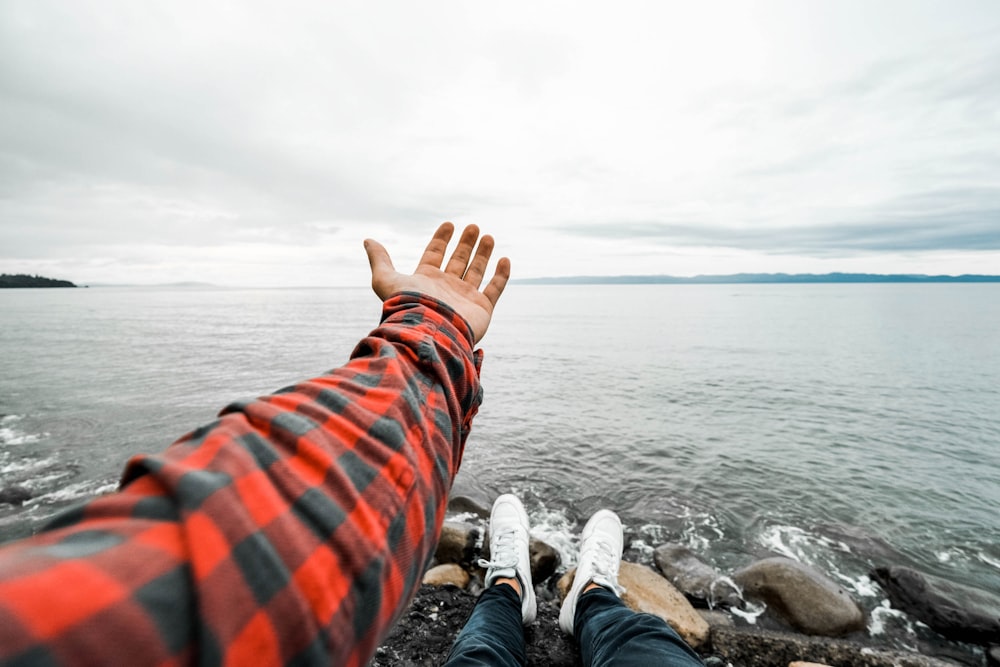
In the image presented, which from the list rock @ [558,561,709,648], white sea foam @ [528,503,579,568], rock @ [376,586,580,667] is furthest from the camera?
white sea foam @ [528,503,579,568]

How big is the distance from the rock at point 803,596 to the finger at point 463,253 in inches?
238

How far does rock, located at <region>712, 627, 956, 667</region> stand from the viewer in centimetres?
439

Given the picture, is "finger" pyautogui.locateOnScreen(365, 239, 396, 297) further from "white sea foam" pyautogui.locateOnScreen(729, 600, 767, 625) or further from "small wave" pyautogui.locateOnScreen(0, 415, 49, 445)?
"small wave" pyautogui.locateOnScreen(0, 415, 49, 445)

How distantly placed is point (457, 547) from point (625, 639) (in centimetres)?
366

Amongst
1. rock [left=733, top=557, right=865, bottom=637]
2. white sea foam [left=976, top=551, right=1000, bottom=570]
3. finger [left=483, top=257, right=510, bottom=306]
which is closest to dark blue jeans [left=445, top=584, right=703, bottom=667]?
finger [left=483, top=257, right=510, bottom=306]

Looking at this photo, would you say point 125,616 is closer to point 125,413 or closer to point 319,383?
point 319,383

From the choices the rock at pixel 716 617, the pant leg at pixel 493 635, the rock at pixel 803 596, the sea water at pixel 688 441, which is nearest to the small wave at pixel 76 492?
the sea water at pixel 688 441

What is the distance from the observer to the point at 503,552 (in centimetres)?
546

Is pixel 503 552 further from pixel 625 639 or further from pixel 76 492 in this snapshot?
pixel 76 492

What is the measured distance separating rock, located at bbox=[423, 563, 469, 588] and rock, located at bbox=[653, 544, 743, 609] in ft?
9.57

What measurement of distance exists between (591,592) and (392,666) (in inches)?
79.8

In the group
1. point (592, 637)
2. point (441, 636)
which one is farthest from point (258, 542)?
point (441, 636)

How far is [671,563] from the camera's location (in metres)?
6.45

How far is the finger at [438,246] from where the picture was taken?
278 cm
